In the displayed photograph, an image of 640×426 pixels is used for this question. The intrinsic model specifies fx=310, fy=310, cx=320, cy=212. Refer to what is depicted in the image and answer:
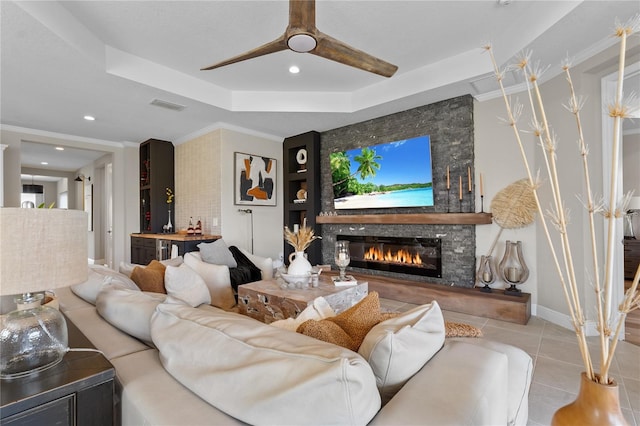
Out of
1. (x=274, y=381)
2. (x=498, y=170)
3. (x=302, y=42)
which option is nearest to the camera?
(x=274, y=381)

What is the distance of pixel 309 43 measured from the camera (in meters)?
1.94

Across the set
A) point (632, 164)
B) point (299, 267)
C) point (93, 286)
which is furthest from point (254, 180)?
point (632, 164)

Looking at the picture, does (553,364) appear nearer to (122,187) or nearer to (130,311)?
(130,311)

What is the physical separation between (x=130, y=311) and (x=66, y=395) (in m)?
0.48

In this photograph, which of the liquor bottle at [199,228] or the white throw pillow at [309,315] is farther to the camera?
the liquor bottle at [199,228]

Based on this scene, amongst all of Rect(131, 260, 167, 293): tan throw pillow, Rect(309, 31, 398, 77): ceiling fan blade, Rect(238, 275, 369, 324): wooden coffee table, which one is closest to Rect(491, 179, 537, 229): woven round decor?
Rect(238, 275, 369, 324): wooden coffee table

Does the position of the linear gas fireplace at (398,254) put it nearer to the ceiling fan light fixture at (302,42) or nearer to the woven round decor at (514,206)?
the woven round decor at (514,206)

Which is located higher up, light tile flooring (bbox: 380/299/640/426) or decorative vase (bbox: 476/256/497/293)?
decorative vase (bbox: 476/256/497/293)

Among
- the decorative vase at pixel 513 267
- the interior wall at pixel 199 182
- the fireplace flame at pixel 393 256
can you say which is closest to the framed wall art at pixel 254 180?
the interior wall at pixel 199 182

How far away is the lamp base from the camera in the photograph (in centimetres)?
90

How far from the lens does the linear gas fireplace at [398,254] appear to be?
4.12 metres

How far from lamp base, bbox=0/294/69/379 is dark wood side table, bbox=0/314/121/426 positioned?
0.12 ft

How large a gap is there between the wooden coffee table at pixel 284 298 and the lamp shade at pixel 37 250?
156cm

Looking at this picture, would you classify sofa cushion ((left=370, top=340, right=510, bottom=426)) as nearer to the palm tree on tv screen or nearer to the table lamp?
the table lamp
